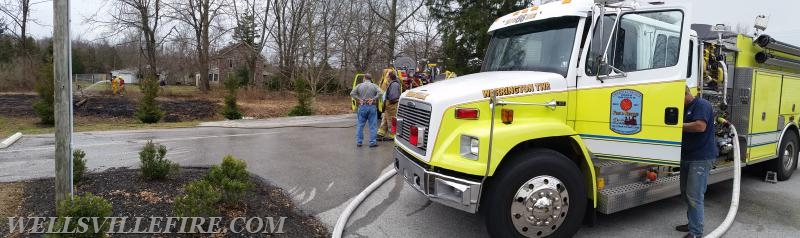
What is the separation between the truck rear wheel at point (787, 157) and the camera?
24.1ft

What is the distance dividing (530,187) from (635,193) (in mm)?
1427

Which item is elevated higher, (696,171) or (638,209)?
(696,171)

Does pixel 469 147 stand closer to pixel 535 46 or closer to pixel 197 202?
pixel 535 46

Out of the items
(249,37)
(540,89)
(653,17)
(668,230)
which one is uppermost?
(249,37)

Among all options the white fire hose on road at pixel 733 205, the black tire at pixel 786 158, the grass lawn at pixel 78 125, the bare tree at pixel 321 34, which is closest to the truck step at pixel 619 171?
the white fire hose on road at pixel 733 205

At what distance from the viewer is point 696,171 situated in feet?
15.0

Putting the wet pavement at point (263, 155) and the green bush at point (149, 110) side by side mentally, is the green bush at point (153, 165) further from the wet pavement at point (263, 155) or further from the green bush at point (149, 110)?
the green bush at point (149, 110)

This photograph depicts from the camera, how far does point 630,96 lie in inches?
176

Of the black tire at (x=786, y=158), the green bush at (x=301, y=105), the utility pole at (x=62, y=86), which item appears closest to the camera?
the utility pole at (x=62, y=86)

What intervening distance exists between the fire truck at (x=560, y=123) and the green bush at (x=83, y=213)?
248 cm

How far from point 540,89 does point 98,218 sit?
12.0ft

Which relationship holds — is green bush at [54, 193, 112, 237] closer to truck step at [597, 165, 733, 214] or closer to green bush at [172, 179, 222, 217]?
green bush at [172, 179, 222, 217]

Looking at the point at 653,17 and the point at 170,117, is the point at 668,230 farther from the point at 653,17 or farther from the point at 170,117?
the point at 170,117

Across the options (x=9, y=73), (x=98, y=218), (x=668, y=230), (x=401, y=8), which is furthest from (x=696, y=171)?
(x=9, y=73)
